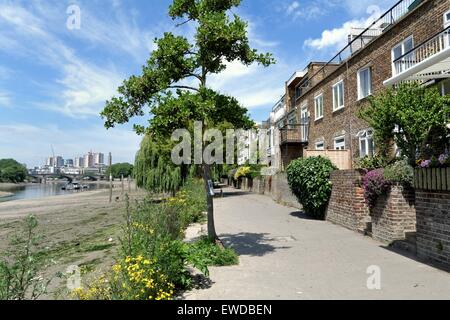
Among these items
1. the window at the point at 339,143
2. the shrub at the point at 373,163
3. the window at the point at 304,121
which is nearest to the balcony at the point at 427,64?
the shrub at the point at 373,163

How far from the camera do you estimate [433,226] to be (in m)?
6.74

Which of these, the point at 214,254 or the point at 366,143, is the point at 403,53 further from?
the point at 214,254

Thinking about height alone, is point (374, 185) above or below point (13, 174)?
below

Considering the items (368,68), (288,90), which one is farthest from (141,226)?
(288,90)

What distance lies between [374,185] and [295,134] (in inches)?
727

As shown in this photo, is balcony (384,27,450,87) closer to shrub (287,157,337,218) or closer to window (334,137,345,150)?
shrub (287,157,337,218)

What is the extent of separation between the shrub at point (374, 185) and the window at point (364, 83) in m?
8.36

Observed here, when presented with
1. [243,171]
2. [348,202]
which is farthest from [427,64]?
[243,171]

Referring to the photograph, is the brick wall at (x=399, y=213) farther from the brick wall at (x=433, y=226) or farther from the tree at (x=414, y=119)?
the brick wall at (x=433, y=226)

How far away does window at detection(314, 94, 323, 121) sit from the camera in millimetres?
23323

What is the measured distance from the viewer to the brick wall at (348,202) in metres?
11.1

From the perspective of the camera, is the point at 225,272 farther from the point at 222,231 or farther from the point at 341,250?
the point at 222,231
